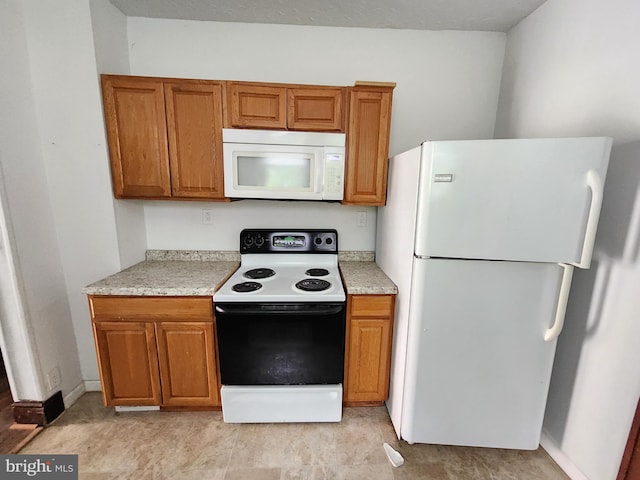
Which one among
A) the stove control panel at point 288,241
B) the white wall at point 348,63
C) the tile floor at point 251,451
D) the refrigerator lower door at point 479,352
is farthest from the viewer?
the stove control panel at point 288,241

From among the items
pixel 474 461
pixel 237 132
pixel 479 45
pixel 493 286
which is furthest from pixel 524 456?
pixel 479 45

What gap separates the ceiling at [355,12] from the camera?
5.51 feet

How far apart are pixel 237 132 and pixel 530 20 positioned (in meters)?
2.07

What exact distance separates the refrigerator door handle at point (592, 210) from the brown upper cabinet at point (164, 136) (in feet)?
6.39

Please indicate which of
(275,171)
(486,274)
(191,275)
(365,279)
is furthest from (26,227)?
(486,274)

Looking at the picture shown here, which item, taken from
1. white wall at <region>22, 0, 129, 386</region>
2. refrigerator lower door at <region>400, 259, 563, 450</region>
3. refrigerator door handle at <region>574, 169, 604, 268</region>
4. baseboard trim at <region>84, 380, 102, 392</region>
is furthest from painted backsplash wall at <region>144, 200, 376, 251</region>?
refrigerator door handle at <region>574, 169, 604, 268</region>

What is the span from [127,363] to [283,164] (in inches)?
63.7

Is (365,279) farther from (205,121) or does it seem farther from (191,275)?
(205,121)

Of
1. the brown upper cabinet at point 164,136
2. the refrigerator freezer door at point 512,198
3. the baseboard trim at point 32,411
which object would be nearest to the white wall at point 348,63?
the brown upper cabinet at point 164,136

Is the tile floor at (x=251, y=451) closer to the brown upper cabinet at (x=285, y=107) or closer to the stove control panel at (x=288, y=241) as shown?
the stove control panel at (x=288, y=241)

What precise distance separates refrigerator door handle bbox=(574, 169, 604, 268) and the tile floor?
4.12 ft

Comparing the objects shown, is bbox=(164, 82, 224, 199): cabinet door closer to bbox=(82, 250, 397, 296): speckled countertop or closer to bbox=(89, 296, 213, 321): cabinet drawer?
bbox=(82, 250, 397, 296): speckled countertop

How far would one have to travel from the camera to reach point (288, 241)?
2.14 metres

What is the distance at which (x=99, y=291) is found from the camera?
156cm
